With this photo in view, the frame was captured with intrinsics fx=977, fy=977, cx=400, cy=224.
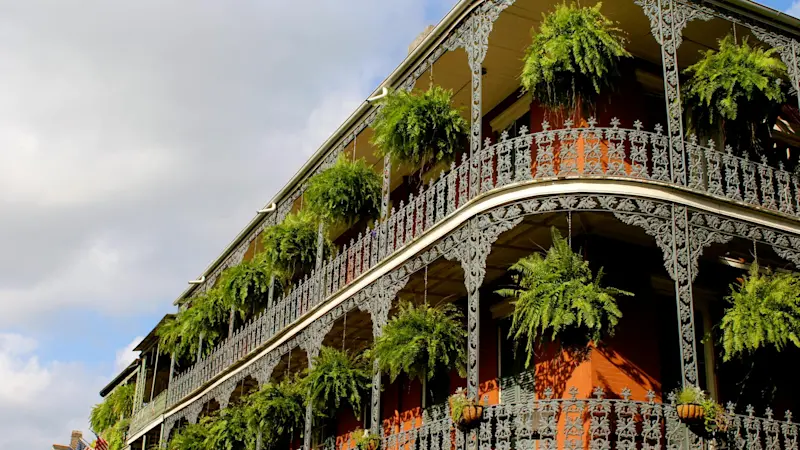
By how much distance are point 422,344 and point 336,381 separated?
2.50m

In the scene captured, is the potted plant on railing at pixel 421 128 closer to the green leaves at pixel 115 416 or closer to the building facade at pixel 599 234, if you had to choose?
the building facade at pixel 599 234

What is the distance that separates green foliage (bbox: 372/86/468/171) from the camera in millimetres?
13570

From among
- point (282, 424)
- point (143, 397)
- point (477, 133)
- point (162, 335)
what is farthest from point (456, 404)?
point (143, 397)

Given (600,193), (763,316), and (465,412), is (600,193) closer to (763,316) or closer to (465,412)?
(763,316)

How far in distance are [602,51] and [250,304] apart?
33.5 feet

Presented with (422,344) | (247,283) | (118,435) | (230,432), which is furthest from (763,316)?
(118,435)

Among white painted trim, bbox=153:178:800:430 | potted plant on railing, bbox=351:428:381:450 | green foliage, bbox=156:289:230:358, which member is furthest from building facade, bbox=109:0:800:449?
green foliage, bbox=156:289:230:358

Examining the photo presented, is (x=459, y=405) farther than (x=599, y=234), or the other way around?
(x=599, y=234)

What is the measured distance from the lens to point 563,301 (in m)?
10.7

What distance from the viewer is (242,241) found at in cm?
2252

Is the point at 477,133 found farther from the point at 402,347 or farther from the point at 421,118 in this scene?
the point at 402,347

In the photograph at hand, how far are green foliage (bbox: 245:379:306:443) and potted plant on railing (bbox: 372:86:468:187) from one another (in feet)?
14.7

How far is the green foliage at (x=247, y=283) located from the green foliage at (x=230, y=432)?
2218 mm

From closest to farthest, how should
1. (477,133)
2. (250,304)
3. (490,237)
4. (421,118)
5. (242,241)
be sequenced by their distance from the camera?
(490,237)
(477,133)
(421,118)
(250,304)
(242,241)
